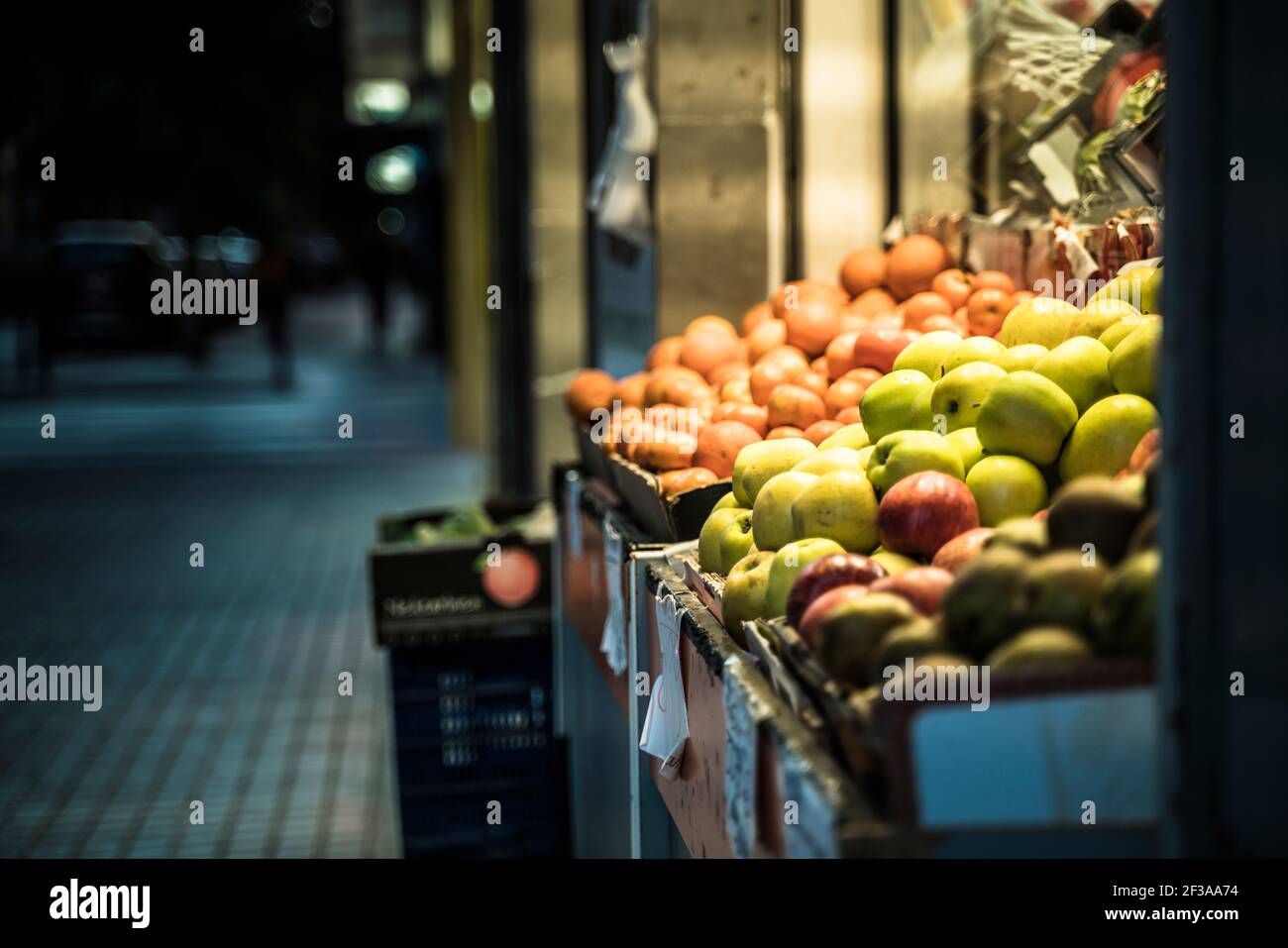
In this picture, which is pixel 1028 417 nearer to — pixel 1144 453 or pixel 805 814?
pixel 1144 453

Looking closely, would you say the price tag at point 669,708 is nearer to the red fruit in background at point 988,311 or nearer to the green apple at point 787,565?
the green apple at point 787,565

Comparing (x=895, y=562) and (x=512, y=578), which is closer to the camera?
(x=895, y=562)

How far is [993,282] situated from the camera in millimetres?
4008

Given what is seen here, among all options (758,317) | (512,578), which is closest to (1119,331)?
(758,317)

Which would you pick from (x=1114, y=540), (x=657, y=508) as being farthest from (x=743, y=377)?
(x=1114, y=540)

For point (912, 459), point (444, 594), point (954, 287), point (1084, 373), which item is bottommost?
point (444, 594)

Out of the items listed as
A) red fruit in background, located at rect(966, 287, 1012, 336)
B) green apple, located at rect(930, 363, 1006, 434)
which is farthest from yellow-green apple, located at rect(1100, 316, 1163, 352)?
red fruit in background, located at rect(966, 287, 1012, 336)

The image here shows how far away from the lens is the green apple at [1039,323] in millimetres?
3178

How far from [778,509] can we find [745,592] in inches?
10.1

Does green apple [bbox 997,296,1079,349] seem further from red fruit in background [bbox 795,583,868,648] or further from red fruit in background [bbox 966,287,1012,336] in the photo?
red fruit in background [bbox 795,583,868,648]

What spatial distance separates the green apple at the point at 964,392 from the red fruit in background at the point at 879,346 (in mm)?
808

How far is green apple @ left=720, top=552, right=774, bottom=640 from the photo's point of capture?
2.62 metres

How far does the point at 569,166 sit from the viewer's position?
9078 millimetres
